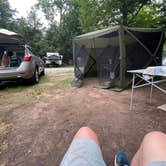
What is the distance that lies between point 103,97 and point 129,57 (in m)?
1.66

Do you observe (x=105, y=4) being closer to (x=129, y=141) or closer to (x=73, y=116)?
(x=73, y=116)

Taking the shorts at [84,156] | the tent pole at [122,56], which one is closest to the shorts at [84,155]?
the shorts at [84,156]

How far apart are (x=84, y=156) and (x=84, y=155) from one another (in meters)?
0.01

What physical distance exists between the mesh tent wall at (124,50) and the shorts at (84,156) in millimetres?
4105

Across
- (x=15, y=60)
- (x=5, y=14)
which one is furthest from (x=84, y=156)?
(x=5, y=14)

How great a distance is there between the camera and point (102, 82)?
18.7 ft

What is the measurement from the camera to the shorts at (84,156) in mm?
871

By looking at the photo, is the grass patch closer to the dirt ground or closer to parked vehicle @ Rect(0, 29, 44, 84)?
parked vehicle @ Rect(0, 29, 44, 84)

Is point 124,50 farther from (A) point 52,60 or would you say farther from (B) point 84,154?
(A) point 52,60

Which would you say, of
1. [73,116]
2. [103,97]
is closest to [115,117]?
[73,116]

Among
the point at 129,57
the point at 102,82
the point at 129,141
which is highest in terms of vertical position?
the point at 129,57

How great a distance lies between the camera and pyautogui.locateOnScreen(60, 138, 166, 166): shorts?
87 centimetres

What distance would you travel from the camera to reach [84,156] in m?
0.92

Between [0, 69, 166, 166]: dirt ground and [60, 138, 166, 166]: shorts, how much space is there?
1.00m
